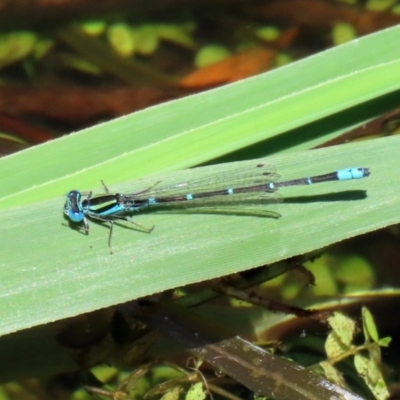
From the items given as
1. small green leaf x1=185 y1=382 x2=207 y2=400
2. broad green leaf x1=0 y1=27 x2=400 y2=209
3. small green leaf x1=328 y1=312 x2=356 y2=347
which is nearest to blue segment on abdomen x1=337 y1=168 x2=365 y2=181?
broad green leaf x1=0 y1=27 x2=400 y2=209

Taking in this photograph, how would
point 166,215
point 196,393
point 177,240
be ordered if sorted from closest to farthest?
point 177,240 → point 166,215 → point 196,393

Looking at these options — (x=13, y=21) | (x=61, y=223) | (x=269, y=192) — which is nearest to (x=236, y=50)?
(x=13, y=21)

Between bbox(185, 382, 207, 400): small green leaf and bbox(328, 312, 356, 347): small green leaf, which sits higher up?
bbox(328, 312, 356, 347): small green leaf

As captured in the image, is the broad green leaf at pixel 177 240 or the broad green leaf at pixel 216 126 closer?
the broad green leaf at pixel 177 240

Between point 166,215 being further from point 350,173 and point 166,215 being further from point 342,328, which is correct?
point 342,328

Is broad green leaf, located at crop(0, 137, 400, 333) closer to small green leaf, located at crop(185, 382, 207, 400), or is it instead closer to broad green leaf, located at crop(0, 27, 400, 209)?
broad green leaf, located at crop(0, 27, 400, 209)

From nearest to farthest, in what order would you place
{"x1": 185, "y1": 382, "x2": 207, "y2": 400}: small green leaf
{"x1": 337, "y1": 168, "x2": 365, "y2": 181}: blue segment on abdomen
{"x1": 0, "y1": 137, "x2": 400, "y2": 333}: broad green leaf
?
{"x1": 0, "y1": 137, "x2": 400, "y2": 333}: broad green leaf
{"x1": 337, "y1": 168, "x2": 365, "y2": 181}: blue segment on abdomen
{"x1": 185, "y1": 382, "x2": 207, "y2": 400}: small green leaf

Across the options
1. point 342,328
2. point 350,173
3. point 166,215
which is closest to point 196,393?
point 342,328

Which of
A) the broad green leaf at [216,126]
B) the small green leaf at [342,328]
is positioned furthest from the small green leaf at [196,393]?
the broad green leaf at [216,126]

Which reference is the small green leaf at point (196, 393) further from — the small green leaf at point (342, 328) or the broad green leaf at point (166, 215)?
the broad green leaf at point (166, 215)

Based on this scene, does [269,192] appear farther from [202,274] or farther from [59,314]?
[59,314]

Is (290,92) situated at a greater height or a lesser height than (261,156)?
greater
